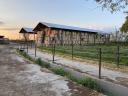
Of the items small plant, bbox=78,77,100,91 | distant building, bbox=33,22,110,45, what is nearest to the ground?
small plant, bbox=78,77,100,91

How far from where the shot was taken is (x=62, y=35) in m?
46.2

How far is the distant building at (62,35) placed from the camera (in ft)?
148

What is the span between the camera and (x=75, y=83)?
973 cm

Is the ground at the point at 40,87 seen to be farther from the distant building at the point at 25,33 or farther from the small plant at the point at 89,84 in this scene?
the distant building at the point at 25,33

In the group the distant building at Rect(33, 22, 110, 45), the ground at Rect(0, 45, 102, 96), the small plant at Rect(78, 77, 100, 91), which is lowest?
the ground at Rect(0, 45, 102, 96)

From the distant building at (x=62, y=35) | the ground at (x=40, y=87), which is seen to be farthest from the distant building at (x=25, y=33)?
the ground at (x=40, y=87)

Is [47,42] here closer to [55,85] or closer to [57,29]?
[57,29]

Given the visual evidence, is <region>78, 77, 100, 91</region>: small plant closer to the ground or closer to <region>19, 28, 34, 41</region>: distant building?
the ground

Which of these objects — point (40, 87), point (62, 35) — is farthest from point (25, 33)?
point (40, 87)

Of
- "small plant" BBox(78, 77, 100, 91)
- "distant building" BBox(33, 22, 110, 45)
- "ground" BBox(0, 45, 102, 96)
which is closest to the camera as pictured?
"ground" BBox(0, 45, 102, 96)

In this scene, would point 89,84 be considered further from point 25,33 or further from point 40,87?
point 25,33

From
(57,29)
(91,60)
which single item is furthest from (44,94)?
(57,29)

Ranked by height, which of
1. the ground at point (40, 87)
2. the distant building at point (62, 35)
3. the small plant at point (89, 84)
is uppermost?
the distant building at point (62, 35)

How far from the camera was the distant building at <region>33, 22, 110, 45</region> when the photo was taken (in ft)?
148
